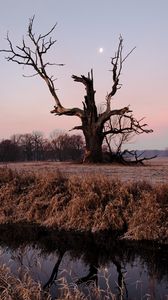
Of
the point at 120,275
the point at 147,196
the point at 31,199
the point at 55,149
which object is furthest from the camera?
the point at 55,149

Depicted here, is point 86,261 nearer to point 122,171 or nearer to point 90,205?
point 90,205

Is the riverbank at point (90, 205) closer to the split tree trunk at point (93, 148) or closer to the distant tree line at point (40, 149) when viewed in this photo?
the split tree trunk at point (93, 148)

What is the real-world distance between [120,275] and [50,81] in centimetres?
2360

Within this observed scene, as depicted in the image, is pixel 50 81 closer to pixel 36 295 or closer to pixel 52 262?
pixel 52 262

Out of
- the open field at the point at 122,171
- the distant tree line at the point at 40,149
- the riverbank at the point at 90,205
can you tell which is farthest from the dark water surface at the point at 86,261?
the distant tree line at the point at 40,149

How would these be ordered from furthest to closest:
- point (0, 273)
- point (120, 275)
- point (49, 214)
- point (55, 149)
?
point (55, 149) → point (49, 214) → point (120, 275) → point (0, 273)

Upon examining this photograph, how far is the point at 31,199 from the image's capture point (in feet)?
55.4

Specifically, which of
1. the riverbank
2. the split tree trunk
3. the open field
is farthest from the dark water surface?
the split tree trunk

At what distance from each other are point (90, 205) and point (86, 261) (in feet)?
12.7

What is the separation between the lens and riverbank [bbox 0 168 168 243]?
13320mm

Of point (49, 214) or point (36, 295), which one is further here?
point (49, 214)

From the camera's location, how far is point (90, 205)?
1495 cm

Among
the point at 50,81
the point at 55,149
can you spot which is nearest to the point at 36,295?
the point at 50,81

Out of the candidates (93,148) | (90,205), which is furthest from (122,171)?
(93,148)
